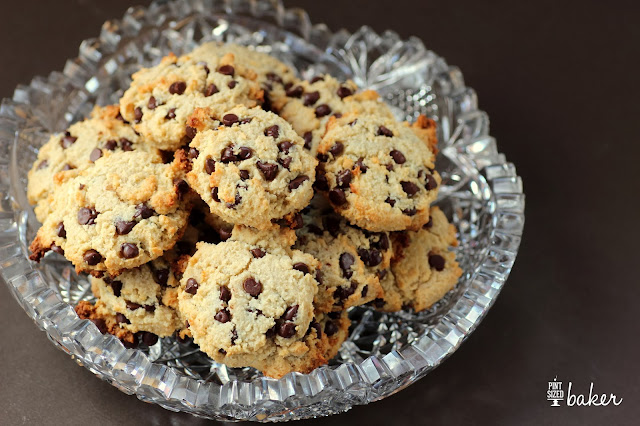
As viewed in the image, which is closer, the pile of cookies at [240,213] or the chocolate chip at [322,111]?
the pile of cookies at [240,213]

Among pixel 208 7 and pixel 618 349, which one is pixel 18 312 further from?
pixel 618 349

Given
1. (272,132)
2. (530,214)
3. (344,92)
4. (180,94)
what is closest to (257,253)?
(272,132)

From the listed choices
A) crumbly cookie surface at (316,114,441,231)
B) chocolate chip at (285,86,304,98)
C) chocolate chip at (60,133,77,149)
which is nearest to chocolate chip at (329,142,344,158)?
crumbly cookie surface at (316,114,441,231)

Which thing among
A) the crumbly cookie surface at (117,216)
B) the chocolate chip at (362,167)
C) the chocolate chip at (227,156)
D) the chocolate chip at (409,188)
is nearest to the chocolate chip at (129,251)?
the crumbly cookie surface at (117,216)

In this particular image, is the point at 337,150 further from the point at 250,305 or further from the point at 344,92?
the point at 250,305

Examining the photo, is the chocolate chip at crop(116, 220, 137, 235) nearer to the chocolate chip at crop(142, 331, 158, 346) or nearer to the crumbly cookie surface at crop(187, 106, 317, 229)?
the crumbly cookie surface at crop(187, 106, 317, 229)

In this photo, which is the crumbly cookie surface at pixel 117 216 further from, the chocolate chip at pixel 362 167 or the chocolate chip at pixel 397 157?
the chocolate chip at pixel 397 157

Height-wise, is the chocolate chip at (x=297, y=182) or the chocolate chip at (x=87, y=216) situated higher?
the chocolate chip at (x=297, y=182)
